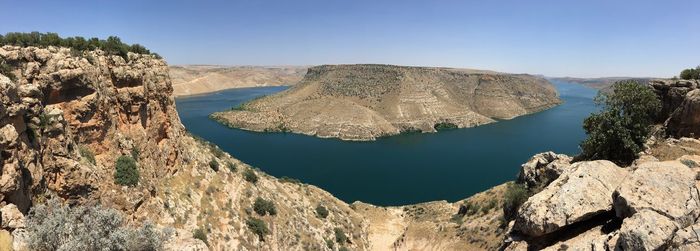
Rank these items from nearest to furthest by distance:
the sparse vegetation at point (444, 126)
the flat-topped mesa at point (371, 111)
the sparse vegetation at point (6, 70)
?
the sparse vegetation at point (6, 70)
the flat-topped mesa at point (371, 111)
the sparse vegetation at point (444, 126)

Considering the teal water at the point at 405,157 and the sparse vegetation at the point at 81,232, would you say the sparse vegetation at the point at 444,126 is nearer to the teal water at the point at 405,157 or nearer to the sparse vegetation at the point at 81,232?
the teal water at the point at 405,157

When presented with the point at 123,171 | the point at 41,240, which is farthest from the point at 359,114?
the point at 41,240

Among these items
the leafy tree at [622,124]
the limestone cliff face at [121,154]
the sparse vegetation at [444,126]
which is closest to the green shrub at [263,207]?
the limestone cliff face at [121,154]

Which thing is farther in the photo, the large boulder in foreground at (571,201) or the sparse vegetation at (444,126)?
the sparse vegetation at (444,126)

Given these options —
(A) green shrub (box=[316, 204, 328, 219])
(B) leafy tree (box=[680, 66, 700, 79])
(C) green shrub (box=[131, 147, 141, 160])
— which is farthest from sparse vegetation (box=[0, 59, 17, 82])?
(B) leafy tree (box=[680, 66, 700, 79])

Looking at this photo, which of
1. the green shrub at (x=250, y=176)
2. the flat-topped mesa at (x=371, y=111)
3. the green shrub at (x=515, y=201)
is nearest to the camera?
the green shrub at (x=515, y=201)

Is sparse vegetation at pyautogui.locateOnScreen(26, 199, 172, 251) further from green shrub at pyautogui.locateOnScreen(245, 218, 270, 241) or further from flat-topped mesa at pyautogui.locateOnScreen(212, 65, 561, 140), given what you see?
flat-topped mesa at pyautogui.locateOnScreen(212, 65, 561, 140)
